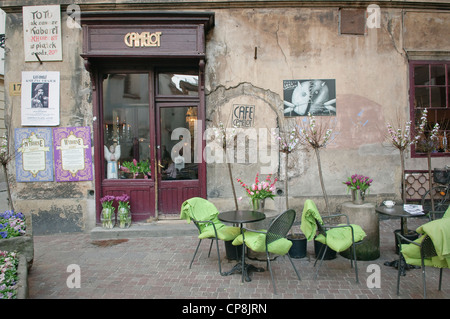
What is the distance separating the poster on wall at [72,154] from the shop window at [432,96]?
7.38 m

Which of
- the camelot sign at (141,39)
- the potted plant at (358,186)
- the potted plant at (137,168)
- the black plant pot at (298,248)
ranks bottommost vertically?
the black plant pot at (298,248)

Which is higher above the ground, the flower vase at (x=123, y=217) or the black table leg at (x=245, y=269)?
the flower vase at (x=123, y=217)

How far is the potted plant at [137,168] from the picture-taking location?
7.33m

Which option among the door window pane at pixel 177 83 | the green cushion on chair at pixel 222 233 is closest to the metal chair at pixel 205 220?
the green cushion on chair at pixel 222 233

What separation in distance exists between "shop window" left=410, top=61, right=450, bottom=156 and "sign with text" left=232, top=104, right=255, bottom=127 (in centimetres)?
369

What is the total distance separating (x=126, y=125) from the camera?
738 centimetres

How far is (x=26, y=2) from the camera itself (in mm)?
7055

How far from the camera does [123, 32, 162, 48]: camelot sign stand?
680 centimetres

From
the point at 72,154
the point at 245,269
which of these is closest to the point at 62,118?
the point at 72,154

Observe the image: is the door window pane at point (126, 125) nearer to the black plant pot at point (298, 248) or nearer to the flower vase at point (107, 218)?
the flower vase at point (107, 218)
